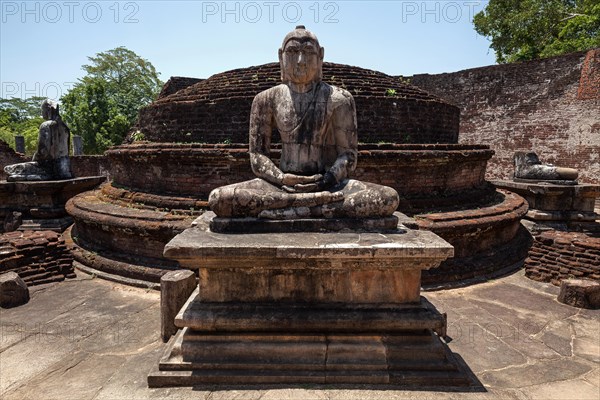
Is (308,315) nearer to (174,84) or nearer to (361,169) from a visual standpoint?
→ (361,169)

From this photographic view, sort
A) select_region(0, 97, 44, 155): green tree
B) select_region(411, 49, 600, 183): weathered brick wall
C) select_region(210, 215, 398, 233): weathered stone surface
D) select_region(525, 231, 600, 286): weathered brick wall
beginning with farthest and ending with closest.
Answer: select_region(0, 97, 44, 155): green tree, select_region(411, 49, 600, 183): weathered brick wall, select_region(525, 231, 600, 286): weathered brick wall, select_region(210, 215, 398, 233): weathered stone surface

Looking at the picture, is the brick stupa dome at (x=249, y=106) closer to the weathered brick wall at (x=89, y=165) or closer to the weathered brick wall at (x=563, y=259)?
the weathered brick wall at (x=563, y=259)

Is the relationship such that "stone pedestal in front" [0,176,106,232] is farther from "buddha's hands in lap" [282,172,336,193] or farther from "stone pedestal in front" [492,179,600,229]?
"stone pedestal in front" [492,179,600,229]

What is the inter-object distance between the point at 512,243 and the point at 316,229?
507 cm

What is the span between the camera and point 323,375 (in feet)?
7.68

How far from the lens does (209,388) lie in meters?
2.29

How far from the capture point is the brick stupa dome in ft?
23.2

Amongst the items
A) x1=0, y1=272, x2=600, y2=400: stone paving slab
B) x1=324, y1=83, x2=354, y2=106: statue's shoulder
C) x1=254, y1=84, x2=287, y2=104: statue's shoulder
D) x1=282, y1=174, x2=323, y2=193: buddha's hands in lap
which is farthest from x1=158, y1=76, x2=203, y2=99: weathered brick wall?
x1=282, y1=174, x2=323, y2=193: buddha's hands in lap

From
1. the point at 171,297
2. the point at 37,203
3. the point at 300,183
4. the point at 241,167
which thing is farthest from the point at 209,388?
the point at 37,203

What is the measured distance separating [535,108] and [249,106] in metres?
11.3

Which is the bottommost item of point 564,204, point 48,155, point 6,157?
point 564,204

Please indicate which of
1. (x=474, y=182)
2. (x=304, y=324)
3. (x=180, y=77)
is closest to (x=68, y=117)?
(x=180, y=77)

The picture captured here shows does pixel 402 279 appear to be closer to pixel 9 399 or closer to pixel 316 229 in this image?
pixel 316 229

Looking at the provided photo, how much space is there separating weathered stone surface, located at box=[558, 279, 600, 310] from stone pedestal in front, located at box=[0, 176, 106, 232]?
839cm
